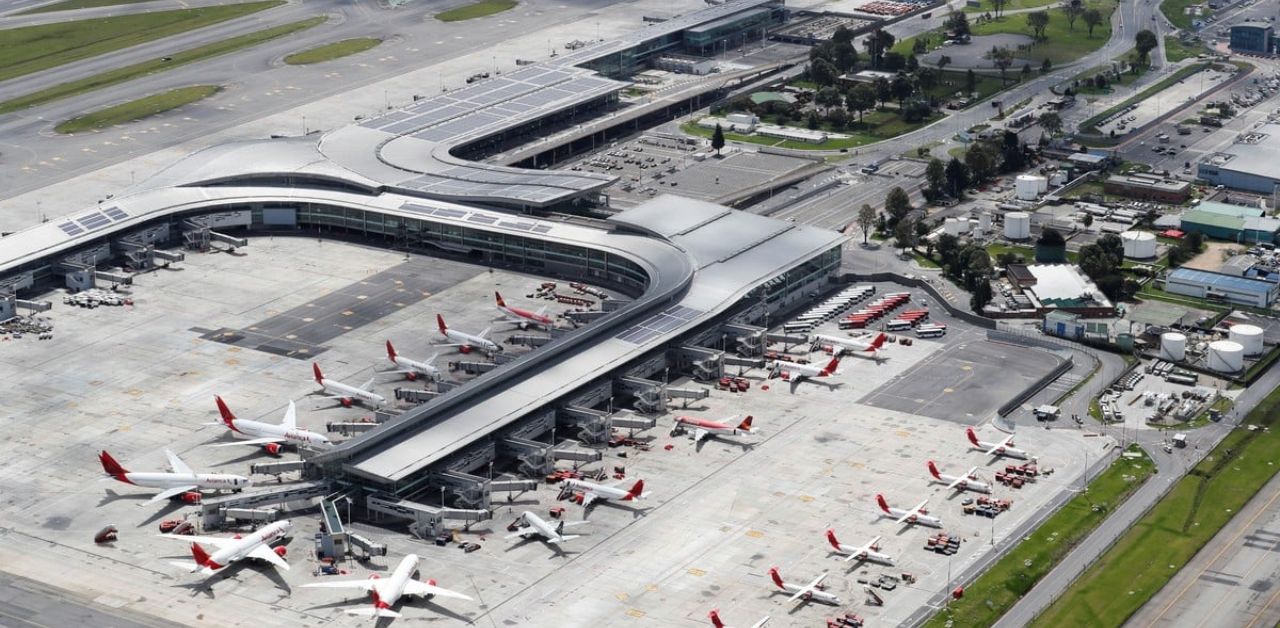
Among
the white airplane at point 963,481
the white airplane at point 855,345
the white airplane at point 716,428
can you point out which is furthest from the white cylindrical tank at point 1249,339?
the white airplane at point 716,428

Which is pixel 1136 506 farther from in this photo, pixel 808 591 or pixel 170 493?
pixel 170 493

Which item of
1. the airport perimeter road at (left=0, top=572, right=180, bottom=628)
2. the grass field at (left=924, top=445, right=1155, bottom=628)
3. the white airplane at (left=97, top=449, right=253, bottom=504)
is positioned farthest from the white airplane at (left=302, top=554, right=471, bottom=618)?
the grass field at (left=924, top=445, right=1155, bottom=628)

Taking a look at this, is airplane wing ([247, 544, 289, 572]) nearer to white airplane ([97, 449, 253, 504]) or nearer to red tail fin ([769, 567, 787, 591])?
white airplane ([97, 449, 253, 504])

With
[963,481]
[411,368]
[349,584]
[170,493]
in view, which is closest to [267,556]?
[349,584]

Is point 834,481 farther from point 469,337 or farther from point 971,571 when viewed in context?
→ point 469,337

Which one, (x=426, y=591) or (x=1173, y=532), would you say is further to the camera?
(x=1173, y=532)
